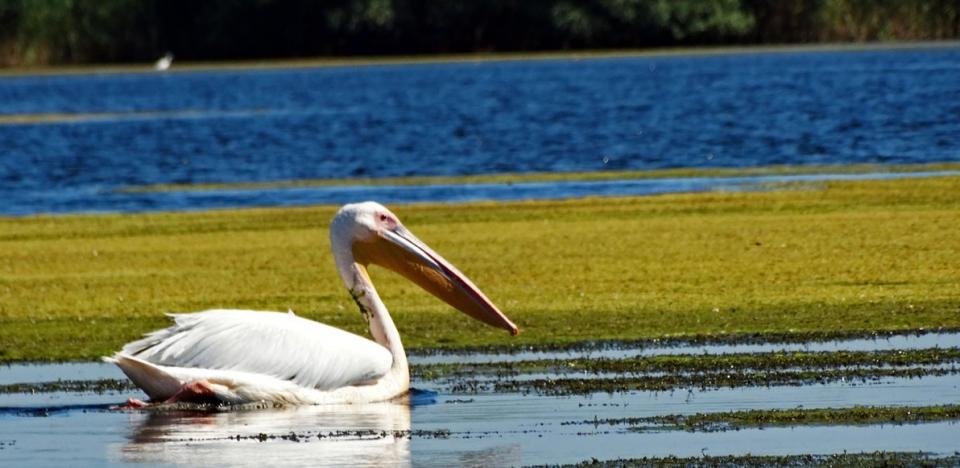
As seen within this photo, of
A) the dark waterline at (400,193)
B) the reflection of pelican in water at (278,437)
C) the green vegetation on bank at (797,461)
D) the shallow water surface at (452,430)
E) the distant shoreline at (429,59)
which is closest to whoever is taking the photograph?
the green vegetation on bank at (797,461)

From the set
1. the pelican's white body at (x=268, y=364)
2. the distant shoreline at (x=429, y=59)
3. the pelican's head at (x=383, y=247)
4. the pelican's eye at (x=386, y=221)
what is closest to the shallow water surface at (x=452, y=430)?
the pelican's white body at (x=268, y=364)

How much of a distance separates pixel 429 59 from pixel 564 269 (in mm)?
64793

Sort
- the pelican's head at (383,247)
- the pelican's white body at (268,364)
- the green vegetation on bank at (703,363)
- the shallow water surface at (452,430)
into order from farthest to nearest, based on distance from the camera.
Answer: the pelican's head at (383,247), the green vegetation on bank at (703,363), the pelican's white body at (268,364), the shallow water surface at (452,430)

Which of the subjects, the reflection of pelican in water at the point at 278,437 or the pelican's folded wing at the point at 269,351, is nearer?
the reflection of pelican in water at the point at 278,437

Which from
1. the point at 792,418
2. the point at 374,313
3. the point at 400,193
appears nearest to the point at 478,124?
Result: the point at 400,193

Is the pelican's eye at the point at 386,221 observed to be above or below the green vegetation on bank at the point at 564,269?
above

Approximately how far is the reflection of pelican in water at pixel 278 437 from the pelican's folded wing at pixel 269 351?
16cm

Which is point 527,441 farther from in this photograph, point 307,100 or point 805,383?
point 307,100

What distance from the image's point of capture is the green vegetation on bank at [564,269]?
12508 mm

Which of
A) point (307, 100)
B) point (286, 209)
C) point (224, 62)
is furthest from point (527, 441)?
point (224, 62)

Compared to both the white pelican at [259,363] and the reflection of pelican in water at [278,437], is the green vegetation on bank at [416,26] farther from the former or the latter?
the reflection of pelican in water at [278,437]

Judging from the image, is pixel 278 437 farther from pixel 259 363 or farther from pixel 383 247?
pixel 383 247

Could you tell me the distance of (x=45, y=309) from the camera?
14352mm

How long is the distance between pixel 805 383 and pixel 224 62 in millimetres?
76153
